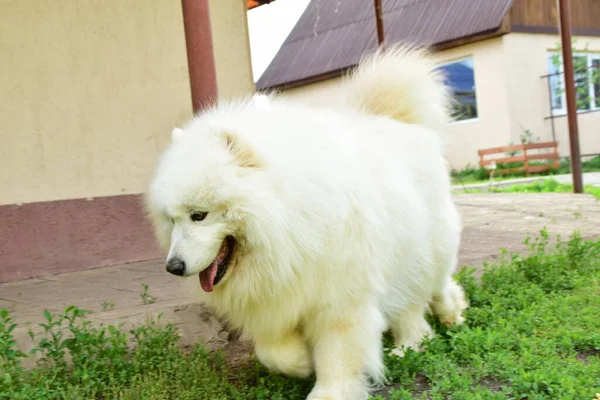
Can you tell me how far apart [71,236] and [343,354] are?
3183mm

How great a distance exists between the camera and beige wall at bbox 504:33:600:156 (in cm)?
1706

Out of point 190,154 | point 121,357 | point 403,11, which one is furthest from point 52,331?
point 403,11

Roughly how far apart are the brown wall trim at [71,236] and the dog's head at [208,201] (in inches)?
108

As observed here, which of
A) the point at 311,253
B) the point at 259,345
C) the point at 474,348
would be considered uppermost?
the point at 311,253

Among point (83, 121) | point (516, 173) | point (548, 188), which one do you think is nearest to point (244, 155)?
point (83, 121)

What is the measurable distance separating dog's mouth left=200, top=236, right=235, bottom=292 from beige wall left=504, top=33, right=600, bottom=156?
1541 centimetres

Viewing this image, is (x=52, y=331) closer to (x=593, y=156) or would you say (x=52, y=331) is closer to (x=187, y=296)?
(x=187, y=296)

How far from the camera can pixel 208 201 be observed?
8.41 feet

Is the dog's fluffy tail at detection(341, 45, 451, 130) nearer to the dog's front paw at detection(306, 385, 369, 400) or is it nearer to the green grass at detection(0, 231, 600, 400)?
the green grass at detection(0, 231, 600, 400)

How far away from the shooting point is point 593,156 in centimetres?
1759

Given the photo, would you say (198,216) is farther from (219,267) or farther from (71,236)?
(71,236)

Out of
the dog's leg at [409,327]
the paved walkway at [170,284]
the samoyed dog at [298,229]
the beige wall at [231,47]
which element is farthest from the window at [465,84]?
the samoyed dog at [298,229]

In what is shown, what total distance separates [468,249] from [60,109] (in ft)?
11.4

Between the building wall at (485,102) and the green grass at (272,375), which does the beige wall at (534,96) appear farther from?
the green grass at (272,375)
